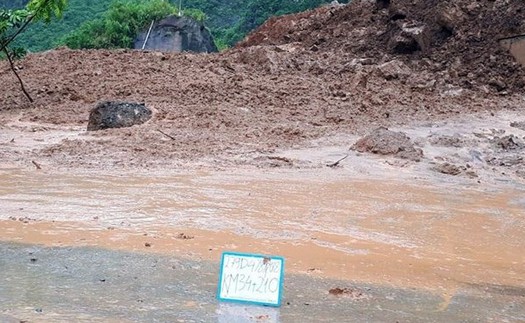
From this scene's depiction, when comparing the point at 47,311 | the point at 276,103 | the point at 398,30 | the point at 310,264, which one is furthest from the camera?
the point at 398,30

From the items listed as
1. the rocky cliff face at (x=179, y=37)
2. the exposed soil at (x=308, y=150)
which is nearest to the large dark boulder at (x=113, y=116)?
the exposed soil at (x=308, y=150)

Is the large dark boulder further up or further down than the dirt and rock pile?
further down

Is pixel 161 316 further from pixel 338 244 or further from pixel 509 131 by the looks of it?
pixel 509 131

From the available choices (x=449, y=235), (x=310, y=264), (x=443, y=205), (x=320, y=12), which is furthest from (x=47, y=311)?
(x=320, y=12)

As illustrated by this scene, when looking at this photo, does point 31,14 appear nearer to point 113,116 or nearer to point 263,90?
point 113,116

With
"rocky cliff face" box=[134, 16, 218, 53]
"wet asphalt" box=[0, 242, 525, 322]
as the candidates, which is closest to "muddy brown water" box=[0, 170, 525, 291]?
"wet asphalt" box=[0, 242, 525, 322]

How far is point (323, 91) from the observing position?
42.0 feet

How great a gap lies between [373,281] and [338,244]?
2.96 ft

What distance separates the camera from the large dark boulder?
10.3 metres

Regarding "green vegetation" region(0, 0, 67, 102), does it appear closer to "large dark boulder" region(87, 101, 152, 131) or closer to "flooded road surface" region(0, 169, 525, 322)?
"large dark boulder" region(87, 101, 152, 131)

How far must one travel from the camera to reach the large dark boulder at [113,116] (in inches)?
407

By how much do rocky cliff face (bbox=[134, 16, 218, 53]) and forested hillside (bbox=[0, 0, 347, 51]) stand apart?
7.36m

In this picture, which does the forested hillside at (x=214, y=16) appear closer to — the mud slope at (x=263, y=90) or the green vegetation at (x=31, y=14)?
the mud slope at (x=263, y=90)

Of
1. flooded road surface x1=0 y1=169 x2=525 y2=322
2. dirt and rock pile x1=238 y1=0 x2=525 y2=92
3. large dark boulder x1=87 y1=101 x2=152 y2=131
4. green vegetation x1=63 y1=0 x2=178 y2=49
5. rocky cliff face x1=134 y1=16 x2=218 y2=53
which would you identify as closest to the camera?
flooded road surface x1=0 y1=169 x2=525 y2=322
